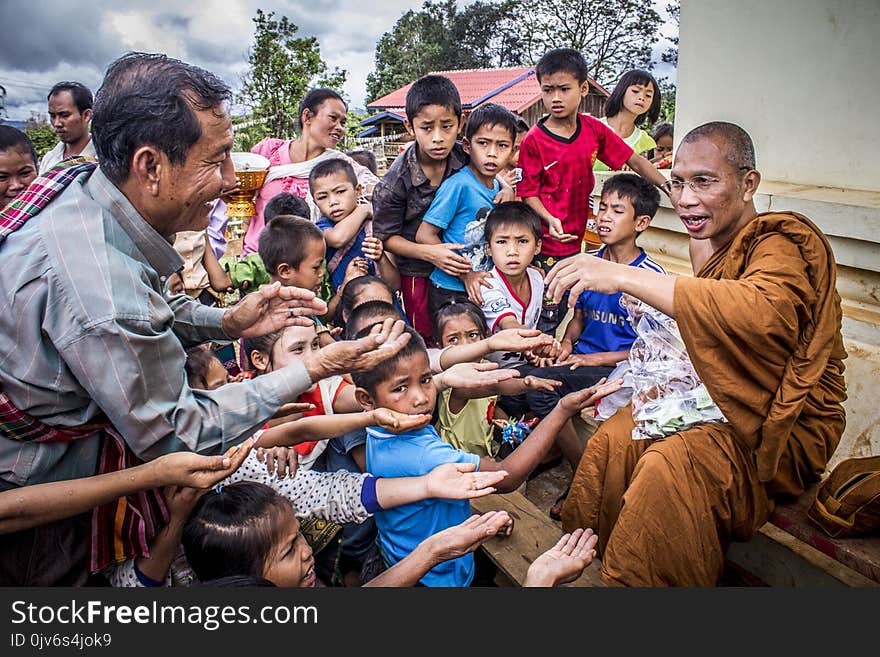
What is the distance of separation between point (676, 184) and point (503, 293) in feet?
3.67

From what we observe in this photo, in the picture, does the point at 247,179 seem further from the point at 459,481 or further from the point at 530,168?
the point at 459,481

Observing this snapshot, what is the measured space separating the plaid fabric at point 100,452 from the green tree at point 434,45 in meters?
14.8

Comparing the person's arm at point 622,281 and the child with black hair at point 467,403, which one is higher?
the person's arm at point 622,281

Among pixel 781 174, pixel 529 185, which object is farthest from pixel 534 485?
pixel 781 174

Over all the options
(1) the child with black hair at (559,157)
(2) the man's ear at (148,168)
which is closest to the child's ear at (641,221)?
(1) the child with black hair at (559,157)

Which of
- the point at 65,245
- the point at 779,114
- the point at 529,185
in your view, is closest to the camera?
the point at 65,245

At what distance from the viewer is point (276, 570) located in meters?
1.92

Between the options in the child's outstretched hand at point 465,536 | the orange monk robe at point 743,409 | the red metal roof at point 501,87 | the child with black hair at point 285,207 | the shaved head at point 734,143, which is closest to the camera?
the child's outstretched hand at point 465,536

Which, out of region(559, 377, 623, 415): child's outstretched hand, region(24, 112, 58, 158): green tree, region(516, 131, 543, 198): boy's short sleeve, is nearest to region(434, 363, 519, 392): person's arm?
region(559, 377, 623, 415): child's outstretched hand

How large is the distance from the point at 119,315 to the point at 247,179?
3.22 meters

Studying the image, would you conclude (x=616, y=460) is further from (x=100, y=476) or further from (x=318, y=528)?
(x=100, y=476)

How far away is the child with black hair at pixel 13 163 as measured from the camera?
330 centimetres

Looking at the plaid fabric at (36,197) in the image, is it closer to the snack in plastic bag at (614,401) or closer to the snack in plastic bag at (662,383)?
the snack in plastic bag at (662,383)

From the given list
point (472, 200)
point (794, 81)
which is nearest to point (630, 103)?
point (794, 81)
